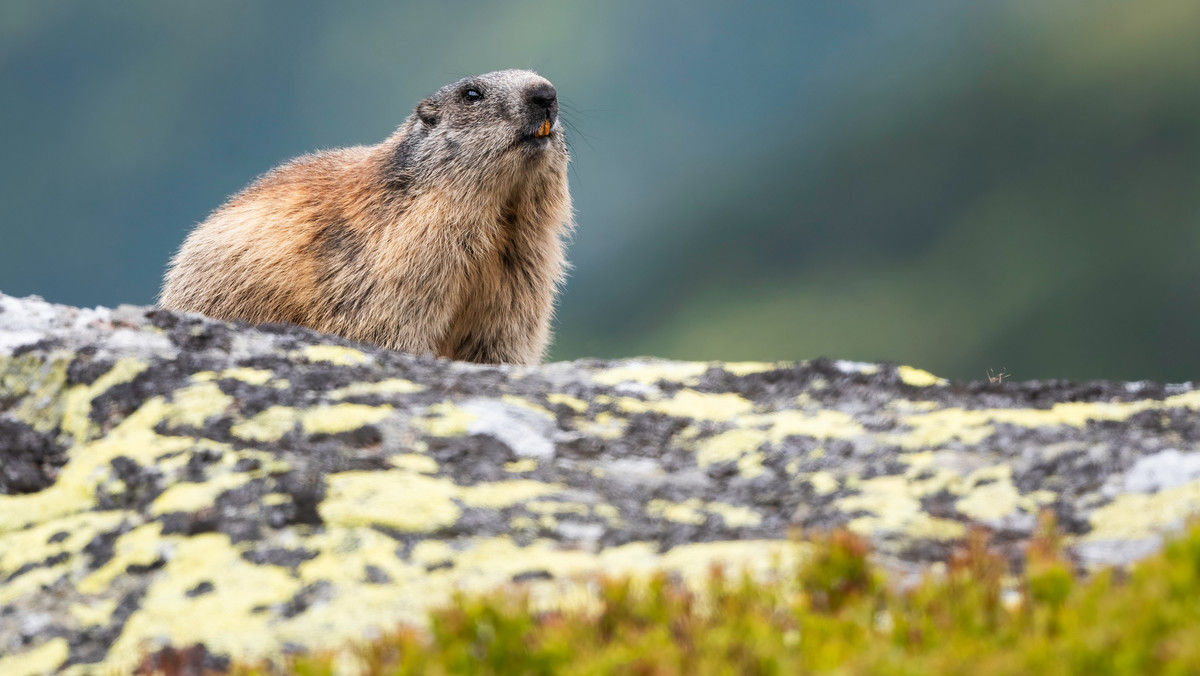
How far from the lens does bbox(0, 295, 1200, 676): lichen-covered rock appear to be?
394 cm

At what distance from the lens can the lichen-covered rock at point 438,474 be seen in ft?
12.9

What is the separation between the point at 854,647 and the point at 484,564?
1.54 metres

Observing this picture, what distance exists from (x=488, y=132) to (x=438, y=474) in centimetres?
734

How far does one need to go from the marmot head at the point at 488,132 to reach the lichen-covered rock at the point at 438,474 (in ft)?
18.0

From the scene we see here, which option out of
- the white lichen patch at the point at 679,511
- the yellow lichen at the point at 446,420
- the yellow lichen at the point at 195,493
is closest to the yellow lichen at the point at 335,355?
the yellow lichen at the point at 446,420

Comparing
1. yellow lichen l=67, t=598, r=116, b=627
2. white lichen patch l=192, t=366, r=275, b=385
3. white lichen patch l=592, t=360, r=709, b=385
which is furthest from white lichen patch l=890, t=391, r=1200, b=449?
yellow lichen l=67, t=598, r=116, b=627

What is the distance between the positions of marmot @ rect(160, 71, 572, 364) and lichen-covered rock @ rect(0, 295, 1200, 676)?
490cm

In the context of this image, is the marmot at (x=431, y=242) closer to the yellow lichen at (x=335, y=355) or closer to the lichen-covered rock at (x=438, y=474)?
the yellow lichen at (x=335, y=355)

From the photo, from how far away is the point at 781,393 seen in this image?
234 inches

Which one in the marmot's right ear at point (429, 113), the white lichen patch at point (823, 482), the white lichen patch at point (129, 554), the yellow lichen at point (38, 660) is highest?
the marmot's right ear at point (429, 113)

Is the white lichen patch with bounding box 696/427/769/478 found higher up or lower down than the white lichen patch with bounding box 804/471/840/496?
higher up

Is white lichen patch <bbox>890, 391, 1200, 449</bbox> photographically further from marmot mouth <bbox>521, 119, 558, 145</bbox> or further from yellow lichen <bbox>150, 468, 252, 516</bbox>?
marmot mouth <bbox>521, 119, 558, 145</bbox>

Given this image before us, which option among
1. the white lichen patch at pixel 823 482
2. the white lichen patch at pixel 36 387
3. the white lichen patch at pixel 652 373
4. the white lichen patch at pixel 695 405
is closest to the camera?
the white lichen patch at pixel 823 482

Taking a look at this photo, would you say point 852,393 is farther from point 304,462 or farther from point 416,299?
point 416,299
